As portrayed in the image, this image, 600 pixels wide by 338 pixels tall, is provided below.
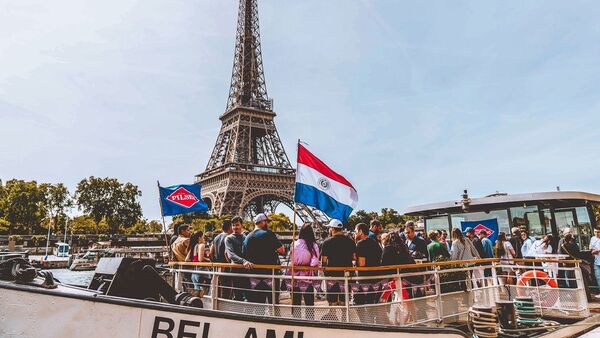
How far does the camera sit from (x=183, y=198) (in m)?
9.35

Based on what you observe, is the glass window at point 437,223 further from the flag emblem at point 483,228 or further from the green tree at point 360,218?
the green tree at point 360,218

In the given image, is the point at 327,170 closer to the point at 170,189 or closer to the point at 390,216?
the point at 170,189

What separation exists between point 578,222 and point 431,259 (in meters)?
6.00

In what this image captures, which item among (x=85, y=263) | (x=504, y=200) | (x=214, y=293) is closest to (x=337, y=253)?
(x=214, y=293)

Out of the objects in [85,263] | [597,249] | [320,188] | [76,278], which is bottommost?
[76,278]

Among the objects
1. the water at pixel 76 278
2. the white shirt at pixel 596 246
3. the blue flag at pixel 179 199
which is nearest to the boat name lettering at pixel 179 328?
the blue flag at pixel 179 199

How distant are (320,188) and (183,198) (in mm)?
4588

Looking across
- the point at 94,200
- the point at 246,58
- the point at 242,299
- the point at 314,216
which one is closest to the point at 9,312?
the point at 242,299

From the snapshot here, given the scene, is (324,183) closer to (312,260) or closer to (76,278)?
(312,260)

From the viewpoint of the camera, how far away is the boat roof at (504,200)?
1108cm

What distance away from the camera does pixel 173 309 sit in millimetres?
4035

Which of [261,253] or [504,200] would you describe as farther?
[504,200]

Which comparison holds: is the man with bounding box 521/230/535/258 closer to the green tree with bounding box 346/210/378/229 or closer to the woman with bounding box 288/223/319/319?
the woman with bounding box 288/223/319/319

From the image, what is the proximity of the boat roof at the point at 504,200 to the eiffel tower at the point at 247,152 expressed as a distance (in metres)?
44.4
